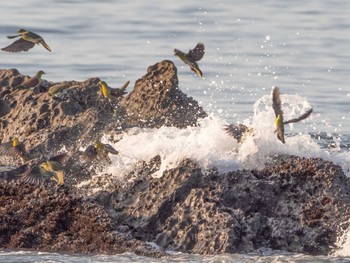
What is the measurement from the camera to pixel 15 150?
32.7ft

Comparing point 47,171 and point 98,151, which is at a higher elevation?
point 98,151

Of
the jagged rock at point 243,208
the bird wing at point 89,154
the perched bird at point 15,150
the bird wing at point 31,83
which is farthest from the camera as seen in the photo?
the bird wing at point 31,83

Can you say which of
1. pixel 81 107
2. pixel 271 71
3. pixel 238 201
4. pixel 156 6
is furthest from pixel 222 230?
pixel 156 6

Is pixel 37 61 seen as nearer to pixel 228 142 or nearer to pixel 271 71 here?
pixel 271 71

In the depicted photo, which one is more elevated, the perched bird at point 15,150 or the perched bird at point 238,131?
the perched bird at point 238,131

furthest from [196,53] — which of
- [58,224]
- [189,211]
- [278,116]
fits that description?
[58,224]

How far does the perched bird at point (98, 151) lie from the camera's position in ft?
30.9

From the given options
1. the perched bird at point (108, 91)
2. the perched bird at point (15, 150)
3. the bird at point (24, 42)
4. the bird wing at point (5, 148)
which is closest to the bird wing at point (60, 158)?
the perched bird at point (15, 150)

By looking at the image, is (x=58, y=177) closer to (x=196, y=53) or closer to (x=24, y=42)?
(x=196, y=53)

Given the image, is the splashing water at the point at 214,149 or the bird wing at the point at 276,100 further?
the bird wing at the point at 276,100

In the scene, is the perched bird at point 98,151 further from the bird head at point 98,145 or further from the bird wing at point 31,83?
the bird wing at point 31,83

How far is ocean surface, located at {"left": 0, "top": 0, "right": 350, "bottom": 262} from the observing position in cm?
935

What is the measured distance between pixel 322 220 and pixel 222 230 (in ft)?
2.56

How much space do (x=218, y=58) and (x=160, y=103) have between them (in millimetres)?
8702
